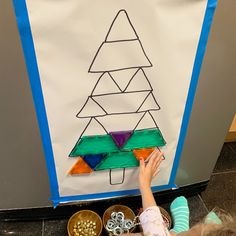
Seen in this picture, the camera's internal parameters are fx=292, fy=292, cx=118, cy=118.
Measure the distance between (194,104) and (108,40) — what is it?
1.11 ft

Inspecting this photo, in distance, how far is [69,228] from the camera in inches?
39.5

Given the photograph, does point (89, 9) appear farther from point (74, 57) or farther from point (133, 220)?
point (133, 220)

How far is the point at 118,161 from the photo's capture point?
0.88 metres

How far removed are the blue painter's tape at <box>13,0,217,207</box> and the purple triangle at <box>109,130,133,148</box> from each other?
164 mm

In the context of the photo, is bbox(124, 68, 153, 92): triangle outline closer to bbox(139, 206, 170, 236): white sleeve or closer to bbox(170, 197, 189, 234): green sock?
bbox(139, 206, 170, 236): white sleeve

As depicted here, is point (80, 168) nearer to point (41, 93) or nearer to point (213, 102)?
point (41, 93)

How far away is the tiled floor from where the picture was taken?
1.08 meters

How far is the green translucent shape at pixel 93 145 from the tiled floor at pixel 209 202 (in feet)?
1.40

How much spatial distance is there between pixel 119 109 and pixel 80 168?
23 cm

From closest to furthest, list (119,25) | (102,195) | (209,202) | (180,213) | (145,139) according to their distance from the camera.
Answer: (119,25), (145,139), (102,195), (180,213), (209,202)

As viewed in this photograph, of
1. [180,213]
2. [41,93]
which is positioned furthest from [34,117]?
[180,213]

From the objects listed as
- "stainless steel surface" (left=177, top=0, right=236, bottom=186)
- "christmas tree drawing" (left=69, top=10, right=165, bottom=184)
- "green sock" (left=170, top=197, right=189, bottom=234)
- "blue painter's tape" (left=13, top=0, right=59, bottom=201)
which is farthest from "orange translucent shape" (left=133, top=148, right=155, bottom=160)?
"green sock" (left=170, top=197, right=189, bottom=234)

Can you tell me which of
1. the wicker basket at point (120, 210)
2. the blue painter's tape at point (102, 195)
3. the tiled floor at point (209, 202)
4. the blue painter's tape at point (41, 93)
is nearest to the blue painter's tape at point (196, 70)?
the blue painter's tape at point (41, 93)

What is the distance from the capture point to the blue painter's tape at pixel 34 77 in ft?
1.91
